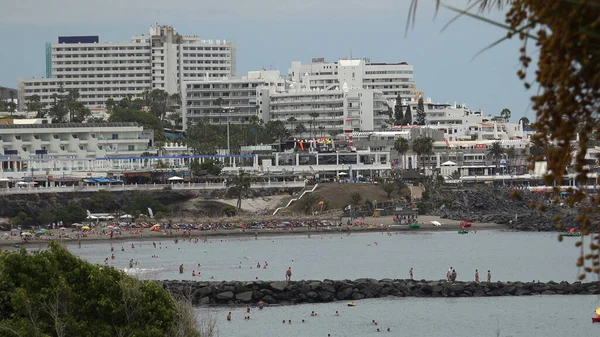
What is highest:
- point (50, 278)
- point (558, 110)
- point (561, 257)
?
point (558, 110)

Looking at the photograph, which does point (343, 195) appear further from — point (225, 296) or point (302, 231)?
point (225, 296)

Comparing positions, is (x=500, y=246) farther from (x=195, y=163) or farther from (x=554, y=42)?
(x=554, y=42)

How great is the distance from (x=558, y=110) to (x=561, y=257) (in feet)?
287

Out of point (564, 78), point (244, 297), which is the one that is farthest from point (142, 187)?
point (564, 78)

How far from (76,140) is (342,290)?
350ft

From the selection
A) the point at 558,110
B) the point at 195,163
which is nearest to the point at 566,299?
the point at 558,110

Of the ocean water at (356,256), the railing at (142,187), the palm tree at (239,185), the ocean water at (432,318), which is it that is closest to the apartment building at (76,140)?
the railing at (142,187)

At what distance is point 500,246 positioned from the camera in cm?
9894

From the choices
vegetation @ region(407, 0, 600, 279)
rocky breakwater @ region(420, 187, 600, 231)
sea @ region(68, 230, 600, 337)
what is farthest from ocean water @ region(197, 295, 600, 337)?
rocky breakwater @ region(420, 187, 600, 231)

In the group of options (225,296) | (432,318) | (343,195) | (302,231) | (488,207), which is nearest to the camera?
(432,318)

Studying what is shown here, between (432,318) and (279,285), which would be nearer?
(432,318)

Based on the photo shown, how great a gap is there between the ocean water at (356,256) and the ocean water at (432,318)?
12.2m

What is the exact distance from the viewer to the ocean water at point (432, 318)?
50.8 m

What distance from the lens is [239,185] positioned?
12425 cm
